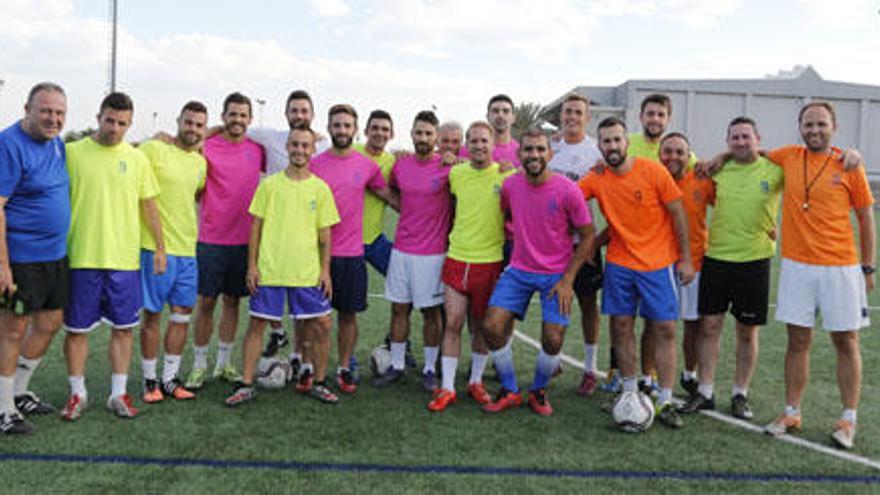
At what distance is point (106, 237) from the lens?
4598 millimetres

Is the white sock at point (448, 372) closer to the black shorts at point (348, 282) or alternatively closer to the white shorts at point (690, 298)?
the black shorts at point (348, 282)

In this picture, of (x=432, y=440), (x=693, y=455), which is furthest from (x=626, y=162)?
(x=432, y=440)

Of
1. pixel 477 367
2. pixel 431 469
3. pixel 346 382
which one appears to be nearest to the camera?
pixel 431 469

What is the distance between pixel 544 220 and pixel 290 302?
1911mm

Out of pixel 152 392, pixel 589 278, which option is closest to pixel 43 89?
pixel 152 392

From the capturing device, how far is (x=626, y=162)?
491 cm

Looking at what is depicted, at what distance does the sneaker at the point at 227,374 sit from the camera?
227 inches

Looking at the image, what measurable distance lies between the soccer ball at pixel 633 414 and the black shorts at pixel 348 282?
2053mm

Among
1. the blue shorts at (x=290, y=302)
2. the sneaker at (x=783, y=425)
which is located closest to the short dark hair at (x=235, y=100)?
the blue shorts at (x=290, y=302)

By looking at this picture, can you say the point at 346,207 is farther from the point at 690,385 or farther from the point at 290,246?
the point at 690,385

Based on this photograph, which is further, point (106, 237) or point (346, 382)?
point (346, 382)

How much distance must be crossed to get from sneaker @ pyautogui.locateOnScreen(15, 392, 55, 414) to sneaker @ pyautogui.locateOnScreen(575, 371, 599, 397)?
384 centimetres

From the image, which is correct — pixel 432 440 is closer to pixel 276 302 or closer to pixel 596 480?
pixel 596 480

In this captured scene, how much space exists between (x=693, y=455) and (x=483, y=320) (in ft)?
5.42
